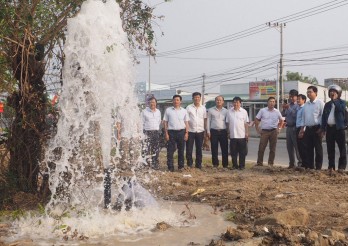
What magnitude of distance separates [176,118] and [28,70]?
487 centimetres

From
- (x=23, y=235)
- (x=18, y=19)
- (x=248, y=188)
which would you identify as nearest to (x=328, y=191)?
(x=248, y=188)

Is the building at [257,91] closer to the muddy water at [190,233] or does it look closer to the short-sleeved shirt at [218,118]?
the short-sleeved shirt at [218,118]

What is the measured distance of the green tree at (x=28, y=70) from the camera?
582 centimetres

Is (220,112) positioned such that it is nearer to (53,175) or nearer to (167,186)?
(167,186)

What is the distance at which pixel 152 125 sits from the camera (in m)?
10.8

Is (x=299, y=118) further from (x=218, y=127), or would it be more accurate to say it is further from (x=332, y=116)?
(x=218, y=127)

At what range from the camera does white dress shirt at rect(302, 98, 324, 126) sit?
962cm

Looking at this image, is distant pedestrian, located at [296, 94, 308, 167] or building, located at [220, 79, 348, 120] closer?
distant pedestrian, located at [296, 94, 308, 167]

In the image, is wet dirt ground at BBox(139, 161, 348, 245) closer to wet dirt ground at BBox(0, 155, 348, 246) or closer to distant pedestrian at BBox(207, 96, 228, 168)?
wet dirt ground at BBox(0, 155, 348, 246)

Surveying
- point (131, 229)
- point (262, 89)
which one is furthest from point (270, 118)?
point (262, 89)

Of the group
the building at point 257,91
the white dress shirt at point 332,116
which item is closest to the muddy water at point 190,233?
the white dress shirt at point 332,116

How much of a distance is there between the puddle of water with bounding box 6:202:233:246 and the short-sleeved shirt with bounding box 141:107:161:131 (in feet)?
16.4

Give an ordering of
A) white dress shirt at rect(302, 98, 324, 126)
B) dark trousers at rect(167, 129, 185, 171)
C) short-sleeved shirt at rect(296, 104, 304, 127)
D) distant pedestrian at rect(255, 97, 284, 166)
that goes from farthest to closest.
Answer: distant pedestrian at rect(255, 97, 284, 166), dark trousers at rect(167, 129, 185, 171), short-sleeved shirt at rect(296, 104, 304, 127), white dress shirt at rect(302, 98, 324, 126)

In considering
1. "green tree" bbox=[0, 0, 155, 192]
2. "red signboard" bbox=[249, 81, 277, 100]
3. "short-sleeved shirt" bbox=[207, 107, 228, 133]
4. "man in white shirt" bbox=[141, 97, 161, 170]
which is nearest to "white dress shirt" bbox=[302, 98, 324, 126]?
"short-sleeved shirt" bbox=[207, 107, 228, 133]
